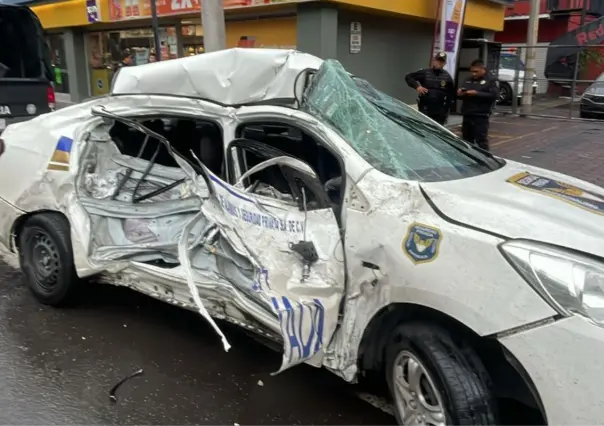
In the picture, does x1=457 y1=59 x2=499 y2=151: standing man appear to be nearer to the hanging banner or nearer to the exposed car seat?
the hanging banner

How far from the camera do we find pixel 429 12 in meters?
13.6

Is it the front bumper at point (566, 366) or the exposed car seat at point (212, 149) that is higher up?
the exposed car seat at point (212, 149)

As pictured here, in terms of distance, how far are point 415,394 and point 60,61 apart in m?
18.5

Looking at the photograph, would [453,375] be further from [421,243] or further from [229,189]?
[229,189]

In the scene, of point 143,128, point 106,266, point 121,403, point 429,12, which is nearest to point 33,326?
point 106,266

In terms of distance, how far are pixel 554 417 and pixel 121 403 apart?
214 centimetres

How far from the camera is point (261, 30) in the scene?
12.0 meters

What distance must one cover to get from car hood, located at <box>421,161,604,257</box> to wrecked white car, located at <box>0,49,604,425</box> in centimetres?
1

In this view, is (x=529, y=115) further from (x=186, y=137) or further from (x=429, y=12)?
(x=186, y=137)

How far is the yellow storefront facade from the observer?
35.6ft

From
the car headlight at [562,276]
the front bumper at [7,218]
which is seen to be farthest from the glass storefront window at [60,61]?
the car headlight at [562,276]

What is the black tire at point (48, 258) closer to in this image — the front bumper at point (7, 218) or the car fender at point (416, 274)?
the front bumper at point (7, 218)

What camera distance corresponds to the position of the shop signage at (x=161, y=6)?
1121 centimetres

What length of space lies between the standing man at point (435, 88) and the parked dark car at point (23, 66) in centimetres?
617
